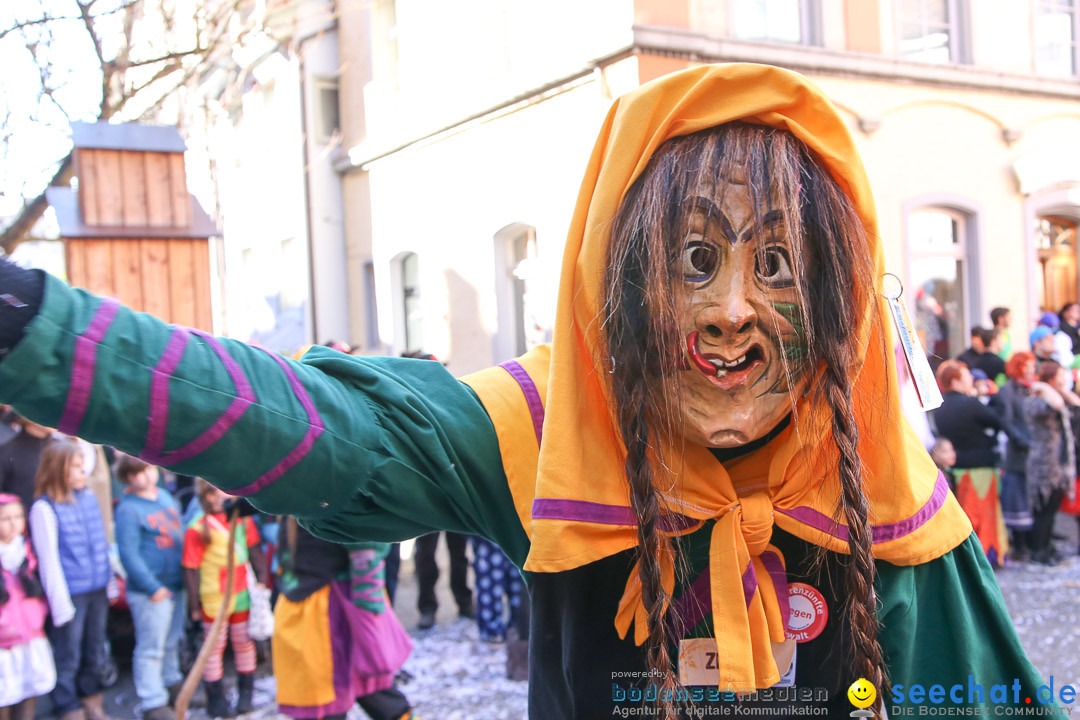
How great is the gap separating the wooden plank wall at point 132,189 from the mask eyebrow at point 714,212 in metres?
4.67

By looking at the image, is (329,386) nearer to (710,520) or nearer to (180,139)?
(710,520)

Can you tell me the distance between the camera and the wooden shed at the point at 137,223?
5.14 m

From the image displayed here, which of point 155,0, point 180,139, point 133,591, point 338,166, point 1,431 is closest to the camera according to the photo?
point 133,591

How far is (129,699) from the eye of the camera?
16.4 ft

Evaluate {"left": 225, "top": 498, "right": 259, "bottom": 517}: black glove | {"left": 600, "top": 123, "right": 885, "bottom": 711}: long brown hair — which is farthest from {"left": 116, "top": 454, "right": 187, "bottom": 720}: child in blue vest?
{"left": 600, "top": 123, "right": 885, "bottom": 711}: long brown hair

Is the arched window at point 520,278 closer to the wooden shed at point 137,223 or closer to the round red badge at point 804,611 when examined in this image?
the wooden shed at point 137,223

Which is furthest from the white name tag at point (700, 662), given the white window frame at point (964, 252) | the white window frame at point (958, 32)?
the white window frame at point (958, 32)

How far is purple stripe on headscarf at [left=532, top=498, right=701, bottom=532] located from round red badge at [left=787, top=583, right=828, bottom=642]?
0.25 m

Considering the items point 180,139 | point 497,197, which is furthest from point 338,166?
point 180,139

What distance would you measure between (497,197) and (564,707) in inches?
329

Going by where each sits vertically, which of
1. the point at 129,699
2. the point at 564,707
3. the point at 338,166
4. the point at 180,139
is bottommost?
the point at 129,699

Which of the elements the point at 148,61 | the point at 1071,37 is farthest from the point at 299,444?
the point at 1071,37

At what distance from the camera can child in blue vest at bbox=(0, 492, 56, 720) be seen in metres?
4.14

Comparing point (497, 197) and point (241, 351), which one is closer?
point (241, 351)
